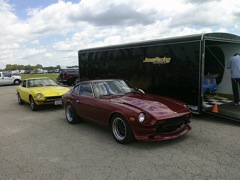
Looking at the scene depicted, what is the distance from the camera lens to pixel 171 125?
5082 mm

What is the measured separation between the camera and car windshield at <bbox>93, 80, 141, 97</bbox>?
21.2 ft

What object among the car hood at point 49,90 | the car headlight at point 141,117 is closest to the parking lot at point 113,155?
the car headlight at point 141,117

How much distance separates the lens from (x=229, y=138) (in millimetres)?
5504

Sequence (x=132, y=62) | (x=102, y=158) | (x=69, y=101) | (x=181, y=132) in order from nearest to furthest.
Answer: (x=102, y=158), (x=181, y=132), (x=69, y=101), (x=132, y=62)

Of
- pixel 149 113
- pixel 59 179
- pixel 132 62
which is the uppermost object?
pixel 132 62

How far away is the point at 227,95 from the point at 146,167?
6816 millimetres

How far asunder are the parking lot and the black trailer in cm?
102

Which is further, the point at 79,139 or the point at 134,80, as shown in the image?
the point at 134,80

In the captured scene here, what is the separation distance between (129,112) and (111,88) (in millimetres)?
1645

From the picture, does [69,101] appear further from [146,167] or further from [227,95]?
[227,95]

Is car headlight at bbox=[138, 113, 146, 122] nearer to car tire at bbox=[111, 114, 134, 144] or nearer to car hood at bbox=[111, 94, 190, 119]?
car hood at bbox=[111, 94, 190, 119]

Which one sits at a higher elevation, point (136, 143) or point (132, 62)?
point (132, 62)

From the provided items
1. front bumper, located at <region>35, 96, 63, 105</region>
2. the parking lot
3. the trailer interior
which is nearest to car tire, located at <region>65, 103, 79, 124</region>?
the parking lot

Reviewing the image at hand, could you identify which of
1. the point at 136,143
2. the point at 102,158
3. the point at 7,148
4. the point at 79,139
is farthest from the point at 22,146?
the point at 136,143
